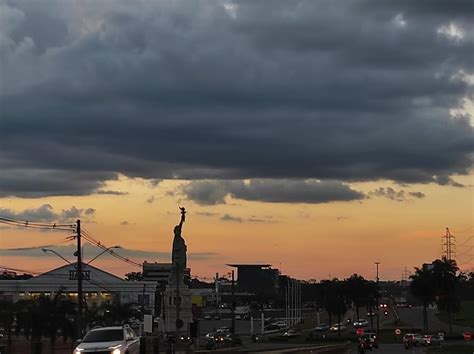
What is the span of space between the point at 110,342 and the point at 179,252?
5025cm

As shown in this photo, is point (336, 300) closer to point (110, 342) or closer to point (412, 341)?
point (412, 341)

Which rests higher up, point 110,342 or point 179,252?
point 179,252

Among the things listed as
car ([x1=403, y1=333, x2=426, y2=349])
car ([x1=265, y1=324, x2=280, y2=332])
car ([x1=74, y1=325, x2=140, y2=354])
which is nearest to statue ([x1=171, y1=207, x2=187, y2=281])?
car ([x1=403, y1=333, x2=426, y2=349])

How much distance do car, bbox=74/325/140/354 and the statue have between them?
4660cm

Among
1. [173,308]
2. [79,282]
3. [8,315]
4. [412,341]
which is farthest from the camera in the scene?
[412,341]

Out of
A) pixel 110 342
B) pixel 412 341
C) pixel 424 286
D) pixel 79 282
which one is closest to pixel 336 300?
pixel 424 286

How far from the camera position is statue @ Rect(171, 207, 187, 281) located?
80.5 metres

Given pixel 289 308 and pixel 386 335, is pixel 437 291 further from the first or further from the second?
pixel 289 308

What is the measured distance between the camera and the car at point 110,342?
3048cm

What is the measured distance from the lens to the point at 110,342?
102 ft

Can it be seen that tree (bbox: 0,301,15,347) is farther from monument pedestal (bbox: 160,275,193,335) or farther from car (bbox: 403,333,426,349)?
car (bbox: 403,333,426,349)

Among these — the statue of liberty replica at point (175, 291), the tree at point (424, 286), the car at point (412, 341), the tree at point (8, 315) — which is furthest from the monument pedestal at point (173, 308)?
the tree at point (424, 286)

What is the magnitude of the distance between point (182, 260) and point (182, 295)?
130 inches

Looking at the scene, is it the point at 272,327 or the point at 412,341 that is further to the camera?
the point at 272,327
